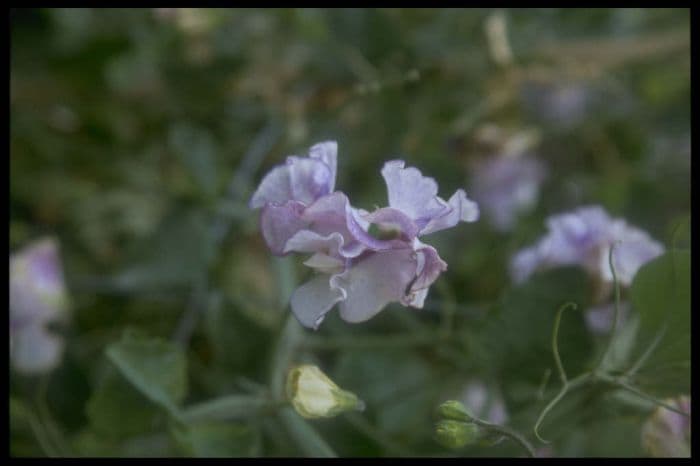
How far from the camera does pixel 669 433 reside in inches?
18.5

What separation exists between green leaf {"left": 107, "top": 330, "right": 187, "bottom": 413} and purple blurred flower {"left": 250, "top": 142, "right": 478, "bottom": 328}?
139 mm

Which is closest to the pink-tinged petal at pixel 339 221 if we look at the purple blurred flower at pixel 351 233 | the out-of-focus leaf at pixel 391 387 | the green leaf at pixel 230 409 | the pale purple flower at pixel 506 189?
the purple blurred flower at pixel 351 233

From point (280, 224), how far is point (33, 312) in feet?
0.87

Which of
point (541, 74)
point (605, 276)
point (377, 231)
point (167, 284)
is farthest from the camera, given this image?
point (541, 74)

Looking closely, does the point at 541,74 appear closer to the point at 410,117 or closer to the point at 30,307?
the point at 410,117

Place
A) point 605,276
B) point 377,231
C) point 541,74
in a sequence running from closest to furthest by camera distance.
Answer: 1. point 377,231
2. point 605,276
3. point 541,74

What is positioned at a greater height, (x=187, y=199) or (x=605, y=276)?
(x=187, y=199)

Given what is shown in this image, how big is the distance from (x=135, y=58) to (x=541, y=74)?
38 centimetres

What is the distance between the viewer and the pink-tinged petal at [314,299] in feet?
1.32

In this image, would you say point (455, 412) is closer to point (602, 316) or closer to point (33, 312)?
point (602, 316)

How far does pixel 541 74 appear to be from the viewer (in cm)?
85

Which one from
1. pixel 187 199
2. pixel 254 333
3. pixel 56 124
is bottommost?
pixel 254 333

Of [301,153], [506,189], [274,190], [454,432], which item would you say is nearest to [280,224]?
[274,190]

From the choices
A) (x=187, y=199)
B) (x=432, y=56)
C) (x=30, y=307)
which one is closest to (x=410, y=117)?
(x=432, y=56)
